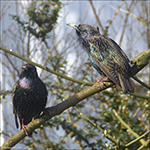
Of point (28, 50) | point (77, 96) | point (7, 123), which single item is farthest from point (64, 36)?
point (77, 96)

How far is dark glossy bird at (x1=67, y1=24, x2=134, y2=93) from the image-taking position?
4.75 ft

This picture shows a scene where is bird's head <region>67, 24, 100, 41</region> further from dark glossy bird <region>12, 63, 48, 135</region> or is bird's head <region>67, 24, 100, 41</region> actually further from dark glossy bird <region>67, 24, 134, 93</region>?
dark glossy bird <region>12, 63, 48, 135</region>

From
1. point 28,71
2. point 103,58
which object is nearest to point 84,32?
point 103,58

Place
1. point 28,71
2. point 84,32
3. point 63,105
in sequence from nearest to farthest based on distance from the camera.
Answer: point 63,105, point 28,71, point 84,32

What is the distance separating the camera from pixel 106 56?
151 cm

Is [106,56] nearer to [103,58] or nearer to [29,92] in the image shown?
[103,58]

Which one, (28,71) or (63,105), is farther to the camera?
(28,71)

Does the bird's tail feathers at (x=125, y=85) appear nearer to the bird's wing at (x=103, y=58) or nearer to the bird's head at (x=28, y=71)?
the bird's wing at (x=103, y=58)

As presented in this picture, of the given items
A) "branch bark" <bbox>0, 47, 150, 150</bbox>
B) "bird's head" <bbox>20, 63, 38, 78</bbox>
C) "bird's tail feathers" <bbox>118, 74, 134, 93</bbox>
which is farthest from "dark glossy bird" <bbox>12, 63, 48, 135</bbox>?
"bird's tail feathers" <bbox>118, 74, 134, 93</bbox>

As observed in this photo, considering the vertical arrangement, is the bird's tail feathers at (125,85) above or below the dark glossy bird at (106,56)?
below

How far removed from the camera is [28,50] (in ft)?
10.9

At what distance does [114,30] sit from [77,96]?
2.59m

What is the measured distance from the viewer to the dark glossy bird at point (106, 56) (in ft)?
4.75

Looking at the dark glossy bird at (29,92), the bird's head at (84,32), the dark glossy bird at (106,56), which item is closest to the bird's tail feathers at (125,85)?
the dark glossy bird at (106,56)
